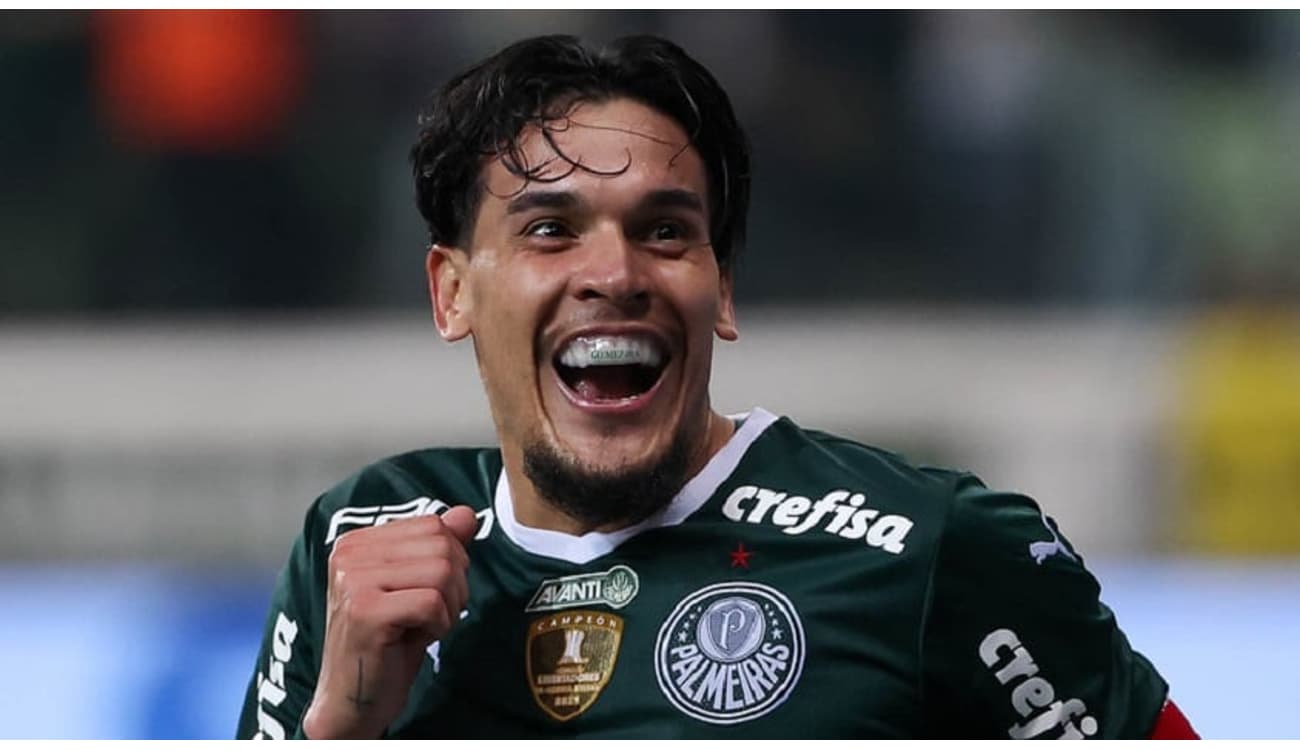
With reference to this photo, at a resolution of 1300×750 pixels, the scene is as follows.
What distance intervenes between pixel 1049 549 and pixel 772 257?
4966mm

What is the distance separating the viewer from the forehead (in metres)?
2.54

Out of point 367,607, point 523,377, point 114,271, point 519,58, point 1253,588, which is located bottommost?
point 1253,588

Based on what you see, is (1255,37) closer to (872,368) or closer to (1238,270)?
(1238,270)

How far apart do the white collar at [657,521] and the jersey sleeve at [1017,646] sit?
0.30 metres

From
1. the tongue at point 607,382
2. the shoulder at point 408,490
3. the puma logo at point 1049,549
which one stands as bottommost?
the shoulder at point 408,490

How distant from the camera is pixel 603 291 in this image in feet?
8.23

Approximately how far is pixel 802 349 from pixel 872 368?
23 cm

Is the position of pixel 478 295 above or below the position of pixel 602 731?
above

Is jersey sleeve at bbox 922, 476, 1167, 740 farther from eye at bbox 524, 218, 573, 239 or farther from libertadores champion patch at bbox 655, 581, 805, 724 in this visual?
eye at bbox 524, 218, 573, 239

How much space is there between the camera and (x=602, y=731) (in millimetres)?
2457

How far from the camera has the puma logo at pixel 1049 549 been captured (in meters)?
2.45

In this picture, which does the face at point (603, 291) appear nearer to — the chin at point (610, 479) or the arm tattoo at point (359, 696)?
the chin at point (610, 479)

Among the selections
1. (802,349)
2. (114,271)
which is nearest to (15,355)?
(114,271)

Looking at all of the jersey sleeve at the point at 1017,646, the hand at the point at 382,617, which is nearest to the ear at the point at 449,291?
the hand at the point at 382,617
